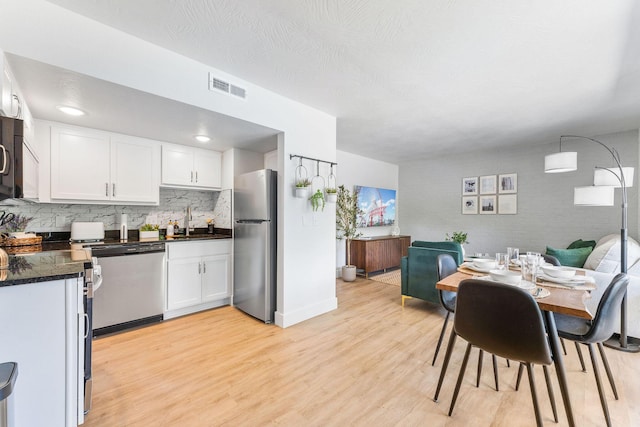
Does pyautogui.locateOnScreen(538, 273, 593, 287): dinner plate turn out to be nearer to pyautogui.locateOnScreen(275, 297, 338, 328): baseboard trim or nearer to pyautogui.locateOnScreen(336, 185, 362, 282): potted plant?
pyautogui.locateOnScreen(275, 297, 338, 328): baseboard trim

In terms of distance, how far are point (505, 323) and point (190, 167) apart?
365cm

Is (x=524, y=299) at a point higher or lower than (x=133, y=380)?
higher

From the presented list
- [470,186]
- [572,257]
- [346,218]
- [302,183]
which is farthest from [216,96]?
[470,186]

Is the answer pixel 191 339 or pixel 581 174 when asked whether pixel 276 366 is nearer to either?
pixel 191 339

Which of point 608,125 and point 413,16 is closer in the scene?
point 413,16

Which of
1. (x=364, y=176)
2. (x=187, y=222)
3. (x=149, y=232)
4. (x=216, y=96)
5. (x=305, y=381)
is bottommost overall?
(x=305, y=381)

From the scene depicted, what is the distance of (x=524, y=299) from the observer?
4.32 feet

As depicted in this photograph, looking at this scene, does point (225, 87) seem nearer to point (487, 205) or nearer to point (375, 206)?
point (375, 206)

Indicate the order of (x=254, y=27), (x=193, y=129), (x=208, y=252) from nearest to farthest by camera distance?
(x=254, y=27) < (x=193, y=129) < (x=208, y=252)

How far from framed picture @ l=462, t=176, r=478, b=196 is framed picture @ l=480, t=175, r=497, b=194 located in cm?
11

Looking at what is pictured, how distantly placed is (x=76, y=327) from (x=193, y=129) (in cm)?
212

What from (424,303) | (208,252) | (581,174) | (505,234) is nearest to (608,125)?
(581,174)

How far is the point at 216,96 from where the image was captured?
7.79 feet

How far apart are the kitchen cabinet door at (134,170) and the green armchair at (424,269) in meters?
3.30
